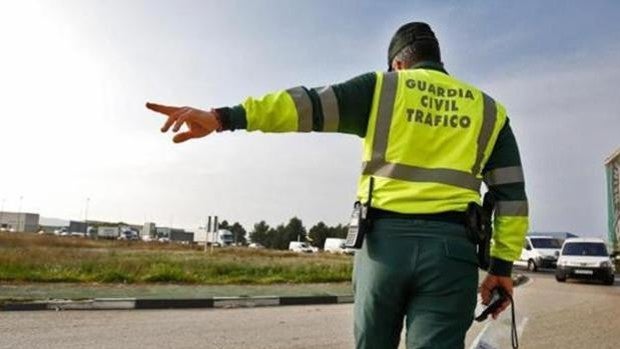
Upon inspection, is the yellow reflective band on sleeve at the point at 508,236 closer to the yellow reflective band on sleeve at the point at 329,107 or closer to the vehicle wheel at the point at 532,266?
the yellow reflective band on sleeve at the point at 329,107

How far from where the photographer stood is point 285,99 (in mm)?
2432

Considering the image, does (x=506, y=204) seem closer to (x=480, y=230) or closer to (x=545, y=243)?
(x=480, y=230)

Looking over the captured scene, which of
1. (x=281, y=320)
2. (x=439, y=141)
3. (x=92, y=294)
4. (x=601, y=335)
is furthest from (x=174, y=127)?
(x=92, y=294)

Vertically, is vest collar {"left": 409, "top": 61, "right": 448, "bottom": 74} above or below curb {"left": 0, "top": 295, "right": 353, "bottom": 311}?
above

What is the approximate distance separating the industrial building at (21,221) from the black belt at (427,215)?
13727cm

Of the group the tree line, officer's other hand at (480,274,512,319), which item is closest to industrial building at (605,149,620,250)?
officer's other hand at (480,274,512,319)

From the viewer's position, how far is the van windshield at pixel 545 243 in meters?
31.5

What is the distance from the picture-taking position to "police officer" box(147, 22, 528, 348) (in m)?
2.34

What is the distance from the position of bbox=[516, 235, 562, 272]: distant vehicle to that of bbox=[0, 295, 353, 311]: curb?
20519 mm

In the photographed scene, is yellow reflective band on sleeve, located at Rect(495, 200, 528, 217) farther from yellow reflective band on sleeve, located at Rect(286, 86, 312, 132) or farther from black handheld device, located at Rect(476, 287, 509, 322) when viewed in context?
yellow reflective band on sleeve, located at Rect(286, 86, 312, 132)

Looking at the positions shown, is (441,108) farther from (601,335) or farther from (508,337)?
(601,335)

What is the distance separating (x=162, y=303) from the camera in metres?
10.6

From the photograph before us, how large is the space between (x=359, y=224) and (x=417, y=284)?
32 cm

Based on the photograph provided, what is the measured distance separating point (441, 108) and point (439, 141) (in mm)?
141
